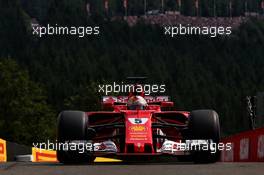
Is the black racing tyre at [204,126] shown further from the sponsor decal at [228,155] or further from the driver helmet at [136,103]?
the sponsor decal at [228,155]

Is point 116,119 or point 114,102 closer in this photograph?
point 116,119

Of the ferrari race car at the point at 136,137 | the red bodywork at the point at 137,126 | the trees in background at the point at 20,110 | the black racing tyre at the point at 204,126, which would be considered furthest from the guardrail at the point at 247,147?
the trees in background at the point at 20,110

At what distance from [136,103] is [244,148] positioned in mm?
7106

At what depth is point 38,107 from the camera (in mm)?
76500

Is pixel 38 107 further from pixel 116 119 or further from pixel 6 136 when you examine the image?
pixel 116 119

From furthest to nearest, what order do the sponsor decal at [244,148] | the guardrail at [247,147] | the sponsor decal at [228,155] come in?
the sponsor decal at [228,155]
the sponsor decal at [244,148]
the guardrail at [247,147]

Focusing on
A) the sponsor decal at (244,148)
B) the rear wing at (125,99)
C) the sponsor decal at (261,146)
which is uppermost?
the rear wing at (125,99)

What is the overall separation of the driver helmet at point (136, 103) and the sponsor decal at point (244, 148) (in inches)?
252

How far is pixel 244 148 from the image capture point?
19781mm

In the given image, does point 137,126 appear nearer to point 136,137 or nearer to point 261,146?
point 136,137

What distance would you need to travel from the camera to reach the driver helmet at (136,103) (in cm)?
1335

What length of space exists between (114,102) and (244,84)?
17378 cm

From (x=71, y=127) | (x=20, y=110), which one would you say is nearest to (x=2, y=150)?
(x=71, y=127)

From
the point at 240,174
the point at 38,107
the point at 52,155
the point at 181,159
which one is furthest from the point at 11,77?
the point at 240,174
